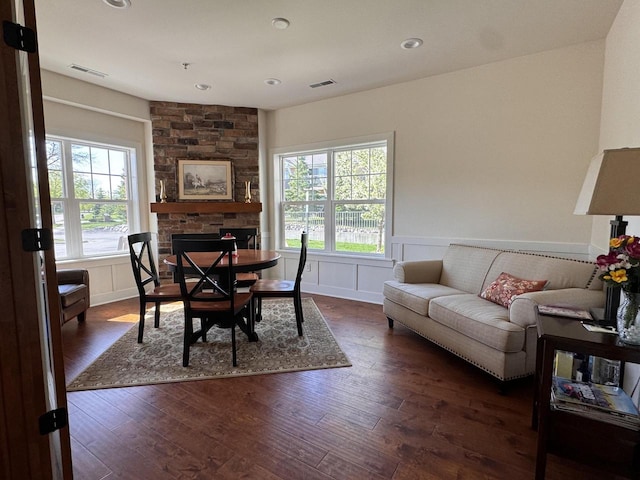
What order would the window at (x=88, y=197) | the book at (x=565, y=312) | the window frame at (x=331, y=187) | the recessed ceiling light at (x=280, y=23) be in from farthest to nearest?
the window frame at (x=331, y=187)
the window at (x=88, y=197)
the recessed ceiling light at (x=280, y=23)
the book at (x=565, y=312)

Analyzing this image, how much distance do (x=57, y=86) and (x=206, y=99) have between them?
1621 mm

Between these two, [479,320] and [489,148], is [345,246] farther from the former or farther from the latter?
[479,320]

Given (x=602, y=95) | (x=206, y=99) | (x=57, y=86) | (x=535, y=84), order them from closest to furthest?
1. (x=602, y=95)
2. (x=535, y=84)
3. (x=57, y=86)
4. (x=206, y=99)

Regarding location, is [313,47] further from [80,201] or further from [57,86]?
[80,201]

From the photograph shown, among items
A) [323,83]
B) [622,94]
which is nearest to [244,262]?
[323,83]

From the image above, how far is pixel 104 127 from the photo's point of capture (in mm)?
4180

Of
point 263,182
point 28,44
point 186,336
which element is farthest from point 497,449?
point 263,182

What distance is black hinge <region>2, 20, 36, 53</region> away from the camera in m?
1.17

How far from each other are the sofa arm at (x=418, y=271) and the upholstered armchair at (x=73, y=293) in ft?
10.6

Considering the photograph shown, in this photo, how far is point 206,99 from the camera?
14.3ft

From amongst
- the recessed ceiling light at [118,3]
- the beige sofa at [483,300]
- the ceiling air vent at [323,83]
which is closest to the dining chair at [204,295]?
the beige sofa at [483,300]

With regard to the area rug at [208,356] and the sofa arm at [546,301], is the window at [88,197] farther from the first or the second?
the sofa arm at [546,301]

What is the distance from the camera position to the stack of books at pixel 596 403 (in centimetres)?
135

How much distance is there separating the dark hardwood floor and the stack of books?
33cm
